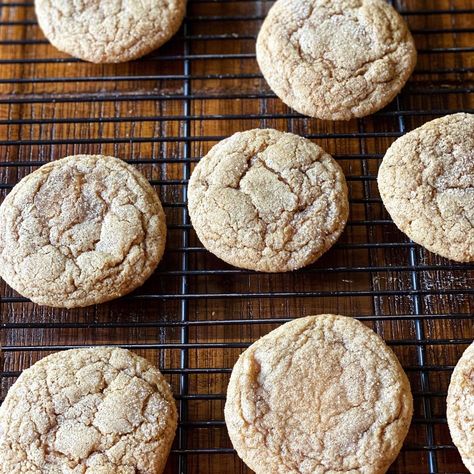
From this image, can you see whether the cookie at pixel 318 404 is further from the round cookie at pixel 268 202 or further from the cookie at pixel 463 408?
the round cookie at pixel 268 202

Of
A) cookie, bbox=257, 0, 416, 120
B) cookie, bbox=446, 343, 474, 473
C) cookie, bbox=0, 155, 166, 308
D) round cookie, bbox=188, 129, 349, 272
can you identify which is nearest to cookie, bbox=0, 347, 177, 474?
cookie, bbox=0, 155, 166, 308

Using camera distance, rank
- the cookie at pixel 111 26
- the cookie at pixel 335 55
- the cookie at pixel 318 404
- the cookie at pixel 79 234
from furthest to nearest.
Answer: the cookie at pixel 111 26 → the cookie at pixel 335 55 → the cookie at pixel 79 234 → the cookie at pixel 318 404

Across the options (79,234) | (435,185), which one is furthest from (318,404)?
(79,234)

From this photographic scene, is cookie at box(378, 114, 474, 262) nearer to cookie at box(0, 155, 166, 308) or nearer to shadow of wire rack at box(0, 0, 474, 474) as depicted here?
shadow of wire rack at box(0, 0, 474, 474)

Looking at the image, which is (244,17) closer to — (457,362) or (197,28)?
(197,28)

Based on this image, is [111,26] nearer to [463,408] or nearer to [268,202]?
[268,202]

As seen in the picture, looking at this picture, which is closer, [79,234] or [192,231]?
[79,234]

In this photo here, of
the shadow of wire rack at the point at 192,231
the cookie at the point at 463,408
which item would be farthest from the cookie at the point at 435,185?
the cookie at the point at 463,408
